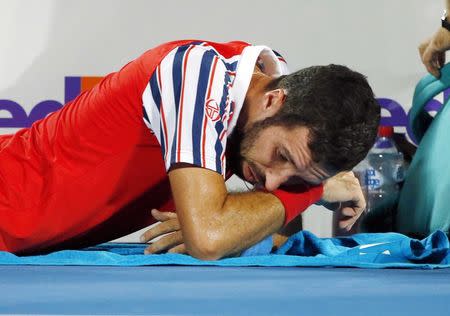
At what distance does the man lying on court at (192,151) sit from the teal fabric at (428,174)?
17.0 inches

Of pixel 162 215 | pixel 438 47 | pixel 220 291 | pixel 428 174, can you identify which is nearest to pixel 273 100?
pixel 162 215

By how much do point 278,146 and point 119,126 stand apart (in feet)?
1.03

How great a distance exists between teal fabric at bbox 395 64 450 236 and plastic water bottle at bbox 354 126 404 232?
80mm

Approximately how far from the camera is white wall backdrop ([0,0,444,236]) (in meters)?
3.19

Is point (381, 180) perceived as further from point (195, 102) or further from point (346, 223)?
point (195, 102)

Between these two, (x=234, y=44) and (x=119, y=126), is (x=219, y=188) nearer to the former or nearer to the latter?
(x=119, y=126)

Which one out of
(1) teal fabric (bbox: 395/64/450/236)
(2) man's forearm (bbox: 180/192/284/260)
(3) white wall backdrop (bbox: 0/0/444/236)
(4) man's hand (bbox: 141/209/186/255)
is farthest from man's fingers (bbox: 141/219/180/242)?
(3) white wall backdrop (bbox: 0/0/444/236)

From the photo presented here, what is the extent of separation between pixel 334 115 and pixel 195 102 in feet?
0.76

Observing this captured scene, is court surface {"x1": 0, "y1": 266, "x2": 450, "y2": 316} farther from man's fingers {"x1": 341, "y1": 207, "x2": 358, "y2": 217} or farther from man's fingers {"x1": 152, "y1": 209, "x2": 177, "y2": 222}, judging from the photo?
man's fingers {"x1": 341, "y1": 207, "x2": 358, "y2": 217}

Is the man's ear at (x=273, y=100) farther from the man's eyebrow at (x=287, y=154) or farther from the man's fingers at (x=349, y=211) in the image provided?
the man's fingers at (x=349, y=211)

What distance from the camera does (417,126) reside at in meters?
2.71

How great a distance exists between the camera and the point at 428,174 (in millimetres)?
2428
